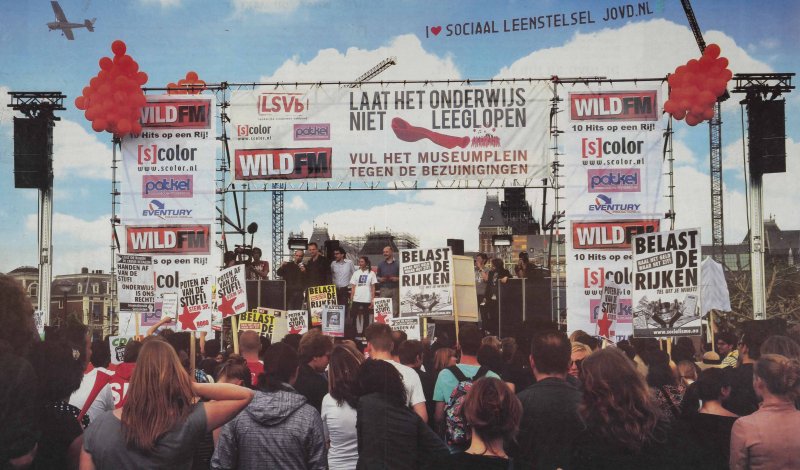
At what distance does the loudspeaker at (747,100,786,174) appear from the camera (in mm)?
10648

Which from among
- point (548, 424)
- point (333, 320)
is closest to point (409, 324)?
point (333, 320)

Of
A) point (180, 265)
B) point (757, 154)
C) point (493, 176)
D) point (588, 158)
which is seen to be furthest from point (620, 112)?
point (180, 265)

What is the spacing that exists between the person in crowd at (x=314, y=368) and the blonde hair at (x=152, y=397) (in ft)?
6.33

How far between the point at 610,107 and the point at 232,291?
658 cm

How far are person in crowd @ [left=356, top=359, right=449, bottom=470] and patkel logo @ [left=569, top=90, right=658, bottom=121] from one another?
386 inches

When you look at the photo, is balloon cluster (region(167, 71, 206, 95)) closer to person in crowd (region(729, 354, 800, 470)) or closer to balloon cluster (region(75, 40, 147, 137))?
balloon cluster (region(75, 40, 147, 137))

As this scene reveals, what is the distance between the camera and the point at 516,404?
14.4 feet

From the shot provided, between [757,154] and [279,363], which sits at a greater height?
[757,154]

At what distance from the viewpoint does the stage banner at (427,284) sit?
1121cm

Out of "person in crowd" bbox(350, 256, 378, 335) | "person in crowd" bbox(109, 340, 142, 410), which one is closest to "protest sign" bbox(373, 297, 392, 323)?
"person in crowd" bbox(350, 256, 378, 335)

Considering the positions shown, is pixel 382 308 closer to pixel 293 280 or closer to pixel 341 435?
pixel 293 280

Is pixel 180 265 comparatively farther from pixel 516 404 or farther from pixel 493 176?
pixel 516 404

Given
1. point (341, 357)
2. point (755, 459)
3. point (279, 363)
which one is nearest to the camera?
point (755, 459)

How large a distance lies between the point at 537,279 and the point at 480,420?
1085 centimetres
